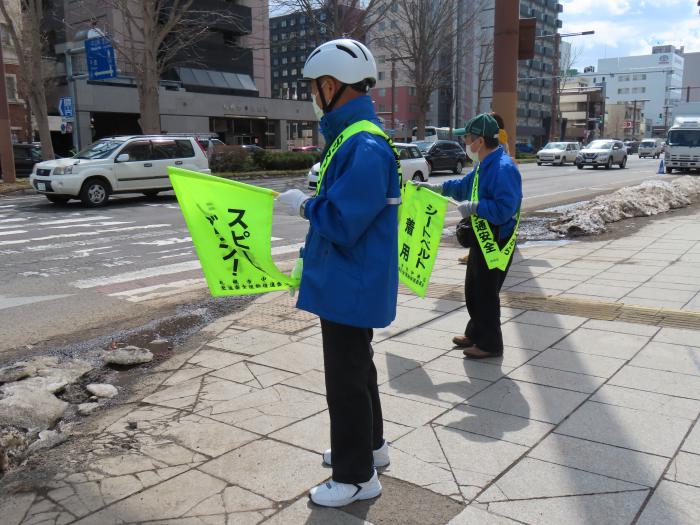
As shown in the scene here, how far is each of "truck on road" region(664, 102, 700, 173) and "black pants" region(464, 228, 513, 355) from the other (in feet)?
91.7

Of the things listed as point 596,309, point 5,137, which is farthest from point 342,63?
point 5,137

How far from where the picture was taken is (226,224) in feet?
9.87

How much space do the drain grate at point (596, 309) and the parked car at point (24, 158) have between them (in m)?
23.8

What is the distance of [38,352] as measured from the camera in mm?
5152

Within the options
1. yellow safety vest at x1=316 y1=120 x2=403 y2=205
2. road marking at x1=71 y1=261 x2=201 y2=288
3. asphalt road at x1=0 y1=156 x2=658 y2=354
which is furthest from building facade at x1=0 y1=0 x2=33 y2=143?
yellow safety vest at x1=316 y1=120 x2=403 y2=205

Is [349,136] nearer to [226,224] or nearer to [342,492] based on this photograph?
[226,224]

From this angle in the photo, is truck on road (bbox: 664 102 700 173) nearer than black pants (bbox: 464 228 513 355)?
No

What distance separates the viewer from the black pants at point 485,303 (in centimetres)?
463

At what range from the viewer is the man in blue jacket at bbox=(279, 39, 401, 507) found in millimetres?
2438

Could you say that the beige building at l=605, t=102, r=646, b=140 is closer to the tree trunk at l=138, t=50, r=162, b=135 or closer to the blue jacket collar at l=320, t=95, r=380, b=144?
the tree trunk at l=138, t=50, r=162, b=135

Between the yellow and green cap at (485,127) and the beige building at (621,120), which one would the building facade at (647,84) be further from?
the yellow and green cap at (485,127)

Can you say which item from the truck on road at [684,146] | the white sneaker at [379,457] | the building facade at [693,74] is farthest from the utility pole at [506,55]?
the building facade at [693,74]

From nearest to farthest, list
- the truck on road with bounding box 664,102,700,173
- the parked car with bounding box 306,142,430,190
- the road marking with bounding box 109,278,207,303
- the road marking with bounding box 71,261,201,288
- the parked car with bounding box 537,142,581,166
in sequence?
1. the road marking with bounding box 109,278,207,303
2. the road marking with bounding box 71,261,201,288
3. the parked car with bounding box 306,142,430,190
4. the truck on road with bounding box 664,102,700,173
5. the parked car with bounding box 537,142,581,166

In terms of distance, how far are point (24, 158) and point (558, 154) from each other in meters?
30.1
